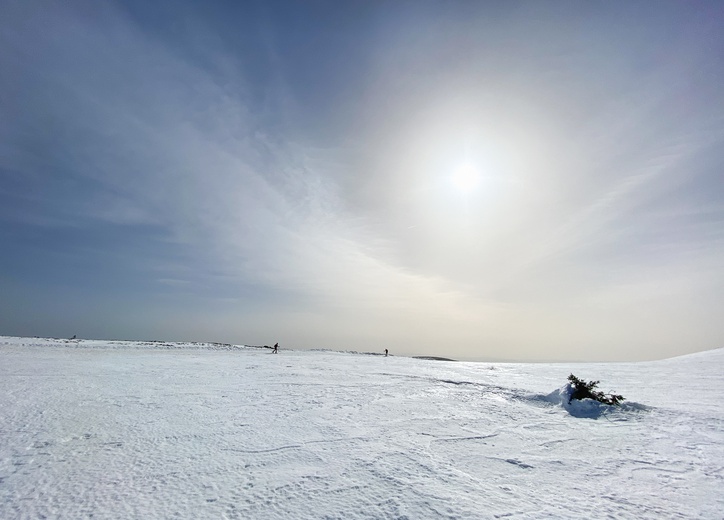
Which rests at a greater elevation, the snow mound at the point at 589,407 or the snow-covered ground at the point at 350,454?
the snow mound at the point at 589,407

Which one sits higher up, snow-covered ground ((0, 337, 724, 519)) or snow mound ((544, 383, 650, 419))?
snow mound ((544, 383, 650, 419))

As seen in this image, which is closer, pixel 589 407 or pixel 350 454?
pixel 350 454

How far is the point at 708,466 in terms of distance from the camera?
14.7 ft

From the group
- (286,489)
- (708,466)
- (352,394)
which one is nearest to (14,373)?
(352,394)

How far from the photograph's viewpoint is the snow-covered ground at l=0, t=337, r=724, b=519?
3.44m

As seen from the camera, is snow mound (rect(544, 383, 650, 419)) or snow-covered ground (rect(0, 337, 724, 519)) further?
snow mound (rect(544, 383, 650, 419))

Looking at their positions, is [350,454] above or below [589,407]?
below

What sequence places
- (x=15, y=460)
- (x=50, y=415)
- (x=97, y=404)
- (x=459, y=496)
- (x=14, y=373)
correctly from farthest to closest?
1. (x=14, y=373)
2. (x=97, y=404)
3. (x=50, y=415)
4. (x=15, y=460)
5. (x=459, y=496)

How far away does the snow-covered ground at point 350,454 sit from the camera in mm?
3439

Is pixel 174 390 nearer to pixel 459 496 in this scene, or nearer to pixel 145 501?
pixel 145 501

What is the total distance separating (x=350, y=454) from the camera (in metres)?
4.73

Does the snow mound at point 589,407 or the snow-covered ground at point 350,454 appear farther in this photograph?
the snow mound at point 589,407

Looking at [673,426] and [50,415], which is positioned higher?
[673,426]

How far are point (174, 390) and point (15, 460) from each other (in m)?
4.78
